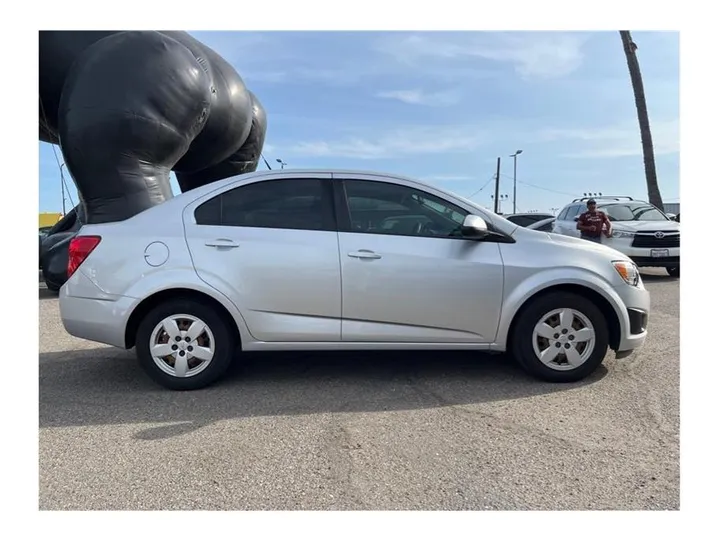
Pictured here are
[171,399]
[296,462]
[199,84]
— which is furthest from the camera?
[199,84]

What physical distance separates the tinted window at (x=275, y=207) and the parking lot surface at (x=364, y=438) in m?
1.26

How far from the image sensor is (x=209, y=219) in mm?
4152

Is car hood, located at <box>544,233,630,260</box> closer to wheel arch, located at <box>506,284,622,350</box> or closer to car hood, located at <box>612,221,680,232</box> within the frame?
wheel arch, located at <box>506,284,622,350</box>

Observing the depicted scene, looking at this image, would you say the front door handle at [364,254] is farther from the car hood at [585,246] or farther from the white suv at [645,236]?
the white suv at [645,236]

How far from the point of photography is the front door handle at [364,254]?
13.2 ft

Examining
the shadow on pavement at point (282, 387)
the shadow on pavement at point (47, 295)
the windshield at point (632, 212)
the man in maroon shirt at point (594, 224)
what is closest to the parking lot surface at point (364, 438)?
the shadow on pavement at point (282, 387)

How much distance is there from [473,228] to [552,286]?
78 centimetres

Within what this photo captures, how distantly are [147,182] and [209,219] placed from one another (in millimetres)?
3330

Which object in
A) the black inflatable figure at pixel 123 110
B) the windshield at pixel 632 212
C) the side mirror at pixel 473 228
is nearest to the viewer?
the side mirror at pixel 473 228

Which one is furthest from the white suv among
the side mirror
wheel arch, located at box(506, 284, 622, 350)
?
the side mirror

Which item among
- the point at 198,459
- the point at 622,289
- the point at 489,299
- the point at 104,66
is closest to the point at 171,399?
the point at 198,459

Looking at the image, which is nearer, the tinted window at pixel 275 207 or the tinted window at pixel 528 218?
the tinted window at pixel 275 207

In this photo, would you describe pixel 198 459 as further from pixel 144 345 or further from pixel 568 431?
pixel 568 431

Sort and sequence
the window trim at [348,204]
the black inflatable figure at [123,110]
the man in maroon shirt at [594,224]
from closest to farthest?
1. the window trim at [348,204]
2. the black inflatable figure at [123,110]
3. the man in maroon shirt at [594,224]
